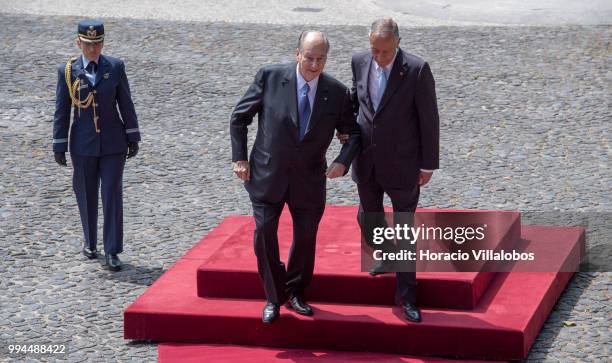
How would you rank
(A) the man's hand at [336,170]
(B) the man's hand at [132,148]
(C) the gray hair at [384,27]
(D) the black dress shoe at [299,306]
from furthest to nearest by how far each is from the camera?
(B) the man's hand at [132,148], (D) the black dress shoe at [299,306], (A) the man's hand at [336,170], (C) the gray hair at [384,27]

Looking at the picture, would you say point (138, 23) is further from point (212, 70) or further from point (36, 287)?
point (36, 287)

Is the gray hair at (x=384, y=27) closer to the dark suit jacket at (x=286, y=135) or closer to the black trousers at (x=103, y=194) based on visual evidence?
the dark suit jacket at (x=286, y=135)

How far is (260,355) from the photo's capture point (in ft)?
23.9

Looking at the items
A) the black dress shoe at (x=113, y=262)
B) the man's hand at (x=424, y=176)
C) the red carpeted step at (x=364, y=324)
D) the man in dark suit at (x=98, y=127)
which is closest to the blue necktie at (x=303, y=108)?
the man's hand at (x=424, y=176)

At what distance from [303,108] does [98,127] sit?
219 centimetres

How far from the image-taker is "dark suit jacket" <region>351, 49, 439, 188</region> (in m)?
7.06

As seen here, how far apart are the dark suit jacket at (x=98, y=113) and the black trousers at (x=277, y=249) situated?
1911mm

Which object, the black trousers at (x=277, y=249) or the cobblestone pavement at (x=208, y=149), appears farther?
the cobblestone pavement at (x=208, y=149)

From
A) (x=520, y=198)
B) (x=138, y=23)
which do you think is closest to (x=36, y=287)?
(x=520, y=198)

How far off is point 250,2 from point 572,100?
6.21m

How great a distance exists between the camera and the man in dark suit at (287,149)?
7047 mm

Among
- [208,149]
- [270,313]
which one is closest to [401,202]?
[270,313]

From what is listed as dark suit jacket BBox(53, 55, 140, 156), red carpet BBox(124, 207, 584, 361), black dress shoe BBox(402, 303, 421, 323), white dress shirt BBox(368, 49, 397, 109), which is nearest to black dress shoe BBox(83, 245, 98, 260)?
dark suit jacket BBox(53, 55, 140, 156)

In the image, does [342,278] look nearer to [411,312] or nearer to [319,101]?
[411,312]
